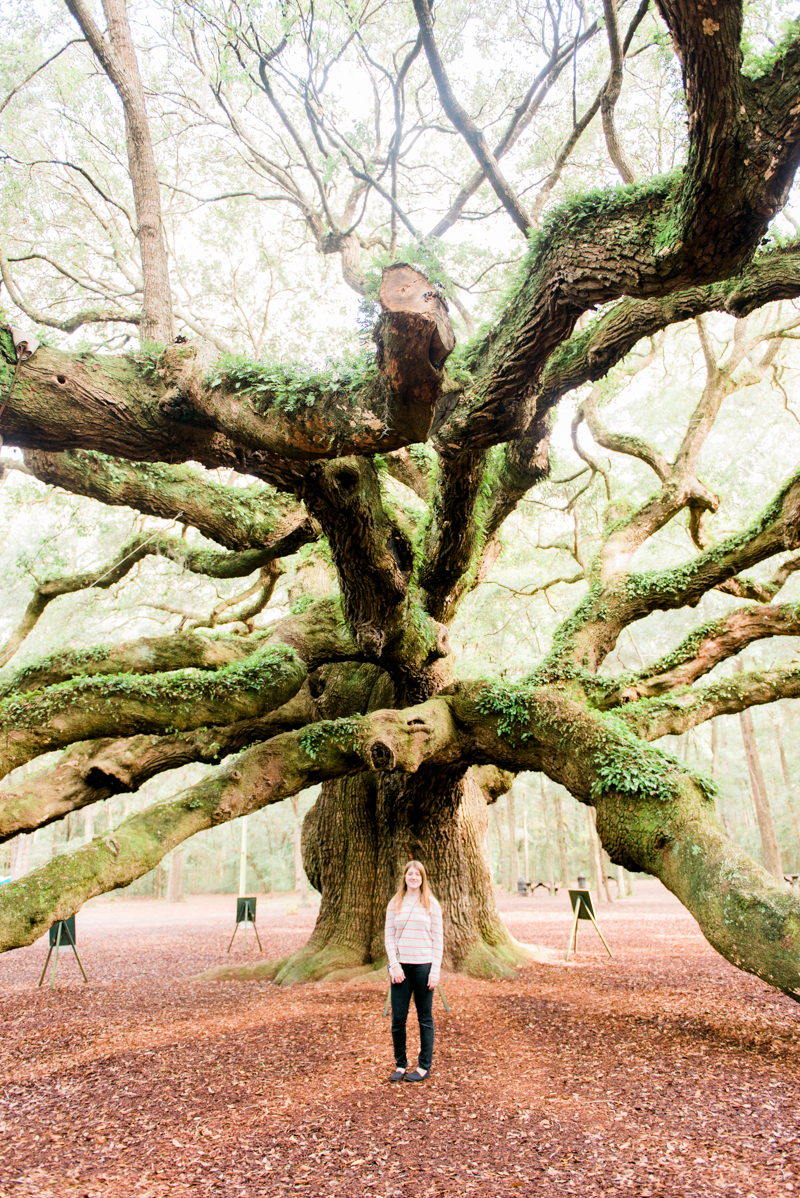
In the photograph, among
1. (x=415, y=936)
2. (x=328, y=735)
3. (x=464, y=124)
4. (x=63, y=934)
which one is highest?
(x=464, y=124)

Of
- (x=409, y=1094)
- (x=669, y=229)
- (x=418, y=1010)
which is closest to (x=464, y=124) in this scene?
(x=669, y=229)

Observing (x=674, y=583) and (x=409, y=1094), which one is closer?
Answer: (x=409, y=1094)

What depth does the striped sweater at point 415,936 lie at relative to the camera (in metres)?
4.15

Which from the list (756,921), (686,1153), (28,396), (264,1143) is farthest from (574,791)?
(28,396)

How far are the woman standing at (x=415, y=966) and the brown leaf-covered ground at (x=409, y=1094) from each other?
0.18 m

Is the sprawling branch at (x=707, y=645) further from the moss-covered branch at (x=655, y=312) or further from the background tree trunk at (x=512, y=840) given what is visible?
the background tree trunk at (x=512, y=840)

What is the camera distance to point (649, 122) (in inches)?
333

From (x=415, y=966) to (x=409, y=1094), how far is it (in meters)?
0.66

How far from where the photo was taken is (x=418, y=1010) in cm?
412

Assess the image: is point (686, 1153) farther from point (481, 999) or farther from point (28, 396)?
point (28, 396)

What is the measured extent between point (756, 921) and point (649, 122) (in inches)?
366

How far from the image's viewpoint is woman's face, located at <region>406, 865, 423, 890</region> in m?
4.33

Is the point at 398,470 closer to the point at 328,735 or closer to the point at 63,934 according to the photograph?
the point at 328,735

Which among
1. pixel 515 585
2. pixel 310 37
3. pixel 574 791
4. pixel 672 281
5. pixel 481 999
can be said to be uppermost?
pixel 310 37
